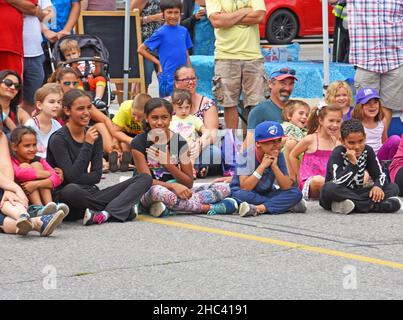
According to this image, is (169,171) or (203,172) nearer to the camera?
(169,171)

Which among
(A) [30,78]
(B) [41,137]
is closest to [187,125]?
(B) [41,137]

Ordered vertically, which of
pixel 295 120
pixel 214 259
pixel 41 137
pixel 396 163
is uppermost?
pixel 295 120

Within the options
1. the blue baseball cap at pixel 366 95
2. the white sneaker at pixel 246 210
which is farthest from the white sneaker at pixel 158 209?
the blue baseball cap at pixel 366 95

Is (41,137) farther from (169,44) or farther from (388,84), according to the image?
(388,84)

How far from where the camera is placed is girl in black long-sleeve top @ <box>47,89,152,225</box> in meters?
9.70

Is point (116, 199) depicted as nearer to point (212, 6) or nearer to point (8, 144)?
point (8, 144)

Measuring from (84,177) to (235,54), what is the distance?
157 inches

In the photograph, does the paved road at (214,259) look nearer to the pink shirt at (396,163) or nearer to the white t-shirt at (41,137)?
the pink shirt at (396,163)

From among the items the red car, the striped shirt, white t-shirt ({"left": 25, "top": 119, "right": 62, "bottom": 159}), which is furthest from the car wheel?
white t-shirt ({"left": 25, "top": 119, "right": 62, "bottom": 159})

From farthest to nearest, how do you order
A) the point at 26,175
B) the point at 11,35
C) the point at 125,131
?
the point at 125,131 → the point at 11,35 → the point at 26,175

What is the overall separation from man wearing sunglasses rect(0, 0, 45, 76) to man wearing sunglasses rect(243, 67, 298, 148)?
2.45m

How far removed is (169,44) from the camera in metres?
14.3

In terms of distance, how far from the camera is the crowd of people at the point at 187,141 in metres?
9.75

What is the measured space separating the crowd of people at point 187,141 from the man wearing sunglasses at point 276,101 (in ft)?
0.04
